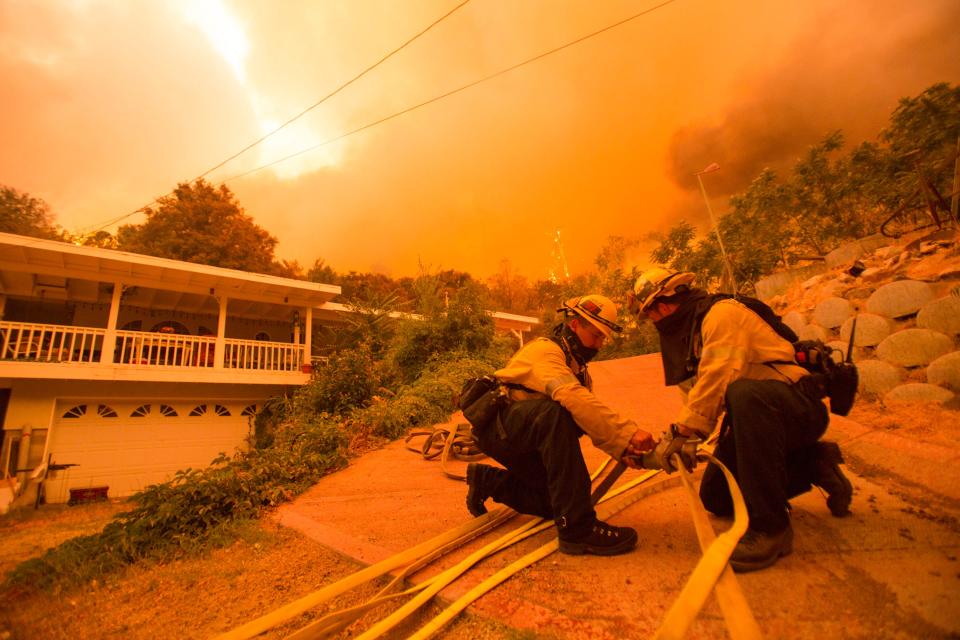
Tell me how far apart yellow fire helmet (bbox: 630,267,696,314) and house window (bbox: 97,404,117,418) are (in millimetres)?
12166

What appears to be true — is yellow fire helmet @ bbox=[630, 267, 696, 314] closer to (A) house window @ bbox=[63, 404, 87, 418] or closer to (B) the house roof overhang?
(B) the house roof overhang

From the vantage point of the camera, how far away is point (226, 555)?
2.82 meters

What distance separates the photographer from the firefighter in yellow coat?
2080mm

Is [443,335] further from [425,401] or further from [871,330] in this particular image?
[871,330]

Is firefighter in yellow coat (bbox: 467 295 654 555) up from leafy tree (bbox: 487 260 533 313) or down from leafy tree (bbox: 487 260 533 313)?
down

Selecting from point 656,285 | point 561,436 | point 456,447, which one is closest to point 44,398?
point 456,447

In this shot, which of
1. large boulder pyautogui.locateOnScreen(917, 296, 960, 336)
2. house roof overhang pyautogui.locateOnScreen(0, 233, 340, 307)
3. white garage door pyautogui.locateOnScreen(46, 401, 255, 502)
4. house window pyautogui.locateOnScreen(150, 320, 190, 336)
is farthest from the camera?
house window pyautogui.locateOnScreen(150, 320, 190, 336)

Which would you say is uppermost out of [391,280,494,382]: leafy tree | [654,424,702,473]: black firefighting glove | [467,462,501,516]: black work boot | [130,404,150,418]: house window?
[391,280,494,382]: leafy tree

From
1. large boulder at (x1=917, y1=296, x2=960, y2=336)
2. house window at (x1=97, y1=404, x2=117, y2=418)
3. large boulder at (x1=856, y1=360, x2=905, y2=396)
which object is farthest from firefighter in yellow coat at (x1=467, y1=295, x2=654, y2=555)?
house window at (x1=97, y1=404, x2=117, y2=418)

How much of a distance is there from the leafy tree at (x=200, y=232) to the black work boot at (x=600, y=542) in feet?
81.4

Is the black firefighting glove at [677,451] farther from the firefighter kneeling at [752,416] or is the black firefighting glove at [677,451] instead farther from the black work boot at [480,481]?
the black work boot at [480,481]

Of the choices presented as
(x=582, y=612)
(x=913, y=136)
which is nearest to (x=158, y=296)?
(x=582, y=612)

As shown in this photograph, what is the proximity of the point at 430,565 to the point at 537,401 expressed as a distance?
3.34 feet

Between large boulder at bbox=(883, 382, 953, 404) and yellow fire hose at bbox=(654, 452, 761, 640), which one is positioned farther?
large boulder at bbox=(883, 382, 953, 404)
